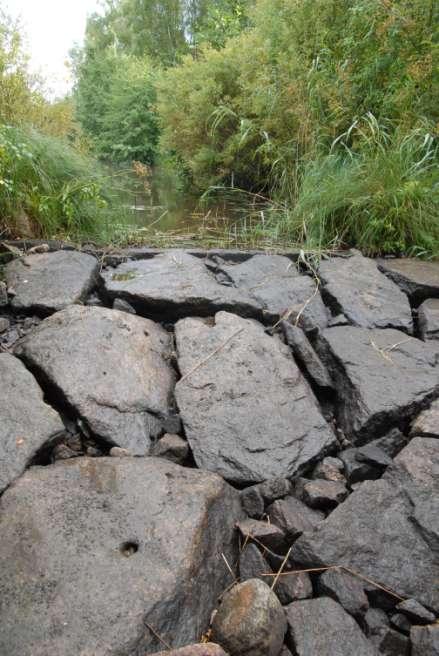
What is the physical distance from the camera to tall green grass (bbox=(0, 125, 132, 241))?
2.80 metres

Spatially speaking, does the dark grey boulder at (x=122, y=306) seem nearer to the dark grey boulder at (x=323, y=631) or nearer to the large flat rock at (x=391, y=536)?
the large flat rock at (x=391, y=536)

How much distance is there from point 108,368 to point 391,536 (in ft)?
3.62

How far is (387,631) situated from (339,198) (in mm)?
2501

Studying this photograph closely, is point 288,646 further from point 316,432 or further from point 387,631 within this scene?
point 316,432

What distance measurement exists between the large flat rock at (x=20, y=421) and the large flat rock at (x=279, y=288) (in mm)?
1145

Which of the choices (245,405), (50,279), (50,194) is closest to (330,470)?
(245,405)

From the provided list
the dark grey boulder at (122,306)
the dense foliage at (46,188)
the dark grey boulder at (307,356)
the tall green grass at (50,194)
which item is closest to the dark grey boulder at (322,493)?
the dark grey boulder at (307,356)

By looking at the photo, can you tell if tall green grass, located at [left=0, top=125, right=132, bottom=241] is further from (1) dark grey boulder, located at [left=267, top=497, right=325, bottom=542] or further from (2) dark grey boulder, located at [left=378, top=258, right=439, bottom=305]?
(1) dark grey boulder, located at [left=267, top=497, right=325, bottom=542]

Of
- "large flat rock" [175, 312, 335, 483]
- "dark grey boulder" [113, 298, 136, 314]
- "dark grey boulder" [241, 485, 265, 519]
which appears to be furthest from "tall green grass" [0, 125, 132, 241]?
"dark grey boulder" [241, 485, 265, 519]

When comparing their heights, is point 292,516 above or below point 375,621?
above

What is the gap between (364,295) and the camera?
8.36 feet

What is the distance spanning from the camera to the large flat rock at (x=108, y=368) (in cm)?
170

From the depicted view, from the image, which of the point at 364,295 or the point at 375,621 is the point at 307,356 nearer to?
the point at 364,295

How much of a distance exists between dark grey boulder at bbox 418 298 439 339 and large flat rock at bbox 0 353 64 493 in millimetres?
1661
